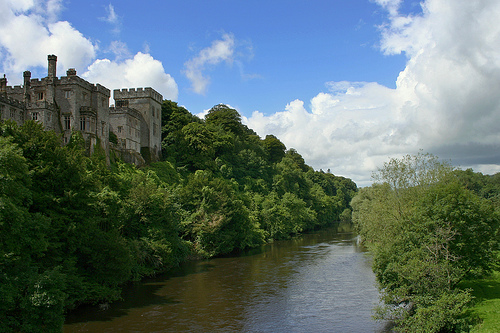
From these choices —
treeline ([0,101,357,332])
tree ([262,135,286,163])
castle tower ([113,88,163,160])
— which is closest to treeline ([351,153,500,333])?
treeline ([0,101,357,332])

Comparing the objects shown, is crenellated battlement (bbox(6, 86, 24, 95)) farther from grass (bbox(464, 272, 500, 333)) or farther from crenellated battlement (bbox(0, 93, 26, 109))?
grass (bbox(464, 272, 500, 333))

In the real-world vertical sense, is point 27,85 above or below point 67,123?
above

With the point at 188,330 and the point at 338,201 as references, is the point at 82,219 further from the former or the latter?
the point at 338,201

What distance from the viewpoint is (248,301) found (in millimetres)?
28844

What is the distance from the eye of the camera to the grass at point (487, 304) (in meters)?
18.2

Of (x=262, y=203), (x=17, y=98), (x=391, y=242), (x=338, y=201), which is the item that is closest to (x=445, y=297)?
(x=391, y=242)

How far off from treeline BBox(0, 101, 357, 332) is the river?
188 centimetres

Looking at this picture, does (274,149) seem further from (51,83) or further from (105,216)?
(105,216)

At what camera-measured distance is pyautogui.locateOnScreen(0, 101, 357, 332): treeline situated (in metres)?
18.1

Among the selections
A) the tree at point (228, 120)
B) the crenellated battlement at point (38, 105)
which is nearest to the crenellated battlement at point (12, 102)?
the crenellated battlement at point (38, 105)

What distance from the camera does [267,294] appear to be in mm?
30781

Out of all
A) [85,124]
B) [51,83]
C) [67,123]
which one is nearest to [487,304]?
[85,124]

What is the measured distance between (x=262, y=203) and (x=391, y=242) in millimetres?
47137

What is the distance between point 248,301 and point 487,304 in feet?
49.3
